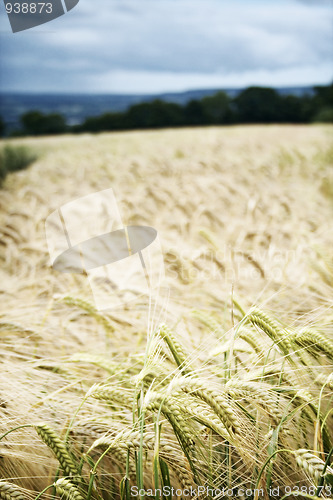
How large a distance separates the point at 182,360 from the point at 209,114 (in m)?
19.4

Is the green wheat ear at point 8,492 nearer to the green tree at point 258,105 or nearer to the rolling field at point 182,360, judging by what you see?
the rolling field at point 182,360

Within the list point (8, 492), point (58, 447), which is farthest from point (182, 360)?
point (8, 492)

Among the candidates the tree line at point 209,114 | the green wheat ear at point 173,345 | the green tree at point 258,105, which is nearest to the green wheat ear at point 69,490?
the green wheat ear at point 173,345

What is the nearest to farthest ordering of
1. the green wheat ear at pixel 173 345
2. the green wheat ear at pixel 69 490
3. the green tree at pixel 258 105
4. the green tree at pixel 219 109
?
the green wheat ear at pixel 69 490
the green wheat ear at pixel 173 345
the green tree at pixel 258 105
the green tree at pixel 219 109

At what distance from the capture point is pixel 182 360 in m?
0.95

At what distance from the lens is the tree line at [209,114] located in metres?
16.0

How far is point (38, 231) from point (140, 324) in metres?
1.50

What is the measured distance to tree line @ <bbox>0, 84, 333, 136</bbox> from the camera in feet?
52.6

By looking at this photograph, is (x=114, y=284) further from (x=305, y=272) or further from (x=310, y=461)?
(x=310, y=461)

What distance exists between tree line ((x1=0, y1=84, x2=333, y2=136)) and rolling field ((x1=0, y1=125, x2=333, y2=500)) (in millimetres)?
12055

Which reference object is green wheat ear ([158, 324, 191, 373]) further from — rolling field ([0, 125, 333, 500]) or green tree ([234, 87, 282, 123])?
green tree ([234, 87, 282, 123])

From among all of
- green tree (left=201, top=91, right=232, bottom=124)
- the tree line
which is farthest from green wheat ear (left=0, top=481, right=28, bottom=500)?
green tree (left=201, top=91, right=232, bottom=124)

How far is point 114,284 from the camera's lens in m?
1.89

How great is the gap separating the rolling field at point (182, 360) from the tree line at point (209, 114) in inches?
475
